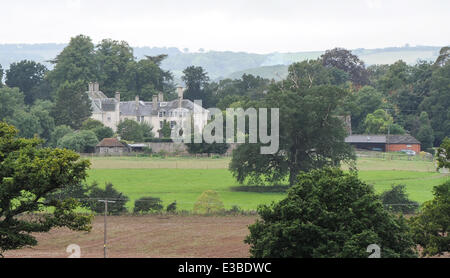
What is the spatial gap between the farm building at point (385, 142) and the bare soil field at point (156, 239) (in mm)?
65867

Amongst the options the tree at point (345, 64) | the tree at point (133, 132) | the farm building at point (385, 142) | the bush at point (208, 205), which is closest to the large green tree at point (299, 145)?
the bush at point (208, 205)

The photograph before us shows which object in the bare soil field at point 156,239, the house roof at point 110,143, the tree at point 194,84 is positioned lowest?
the bare soil field at point 156,239

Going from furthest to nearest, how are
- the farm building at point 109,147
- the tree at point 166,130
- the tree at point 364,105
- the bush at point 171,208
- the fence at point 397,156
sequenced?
1. the tree at point 364,105
2. the tree at point 166,130
3. the farm building at point 109,147
4. the fence at point 397,156
5. the bush at point 171,208

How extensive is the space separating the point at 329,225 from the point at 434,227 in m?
6.98

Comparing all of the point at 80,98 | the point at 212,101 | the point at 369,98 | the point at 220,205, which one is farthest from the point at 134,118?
the point at 220,205

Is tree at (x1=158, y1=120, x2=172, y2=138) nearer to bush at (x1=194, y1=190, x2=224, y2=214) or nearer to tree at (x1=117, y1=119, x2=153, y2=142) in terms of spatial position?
tree at (x1=117, y1=119, x2=153, y2=142)

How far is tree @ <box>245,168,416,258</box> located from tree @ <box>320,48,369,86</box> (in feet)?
496

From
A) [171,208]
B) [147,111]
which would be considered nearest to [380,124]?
[147,111]

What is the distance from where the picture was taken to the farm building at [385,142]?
11650 cm

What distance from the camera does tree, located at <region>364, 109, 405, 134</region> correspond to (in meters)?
125

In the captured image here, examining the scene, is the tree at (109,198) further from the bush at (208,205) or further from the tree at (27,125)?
the tree at (27,125)

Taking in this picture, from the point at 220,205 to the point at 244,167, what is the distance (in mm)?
15468
